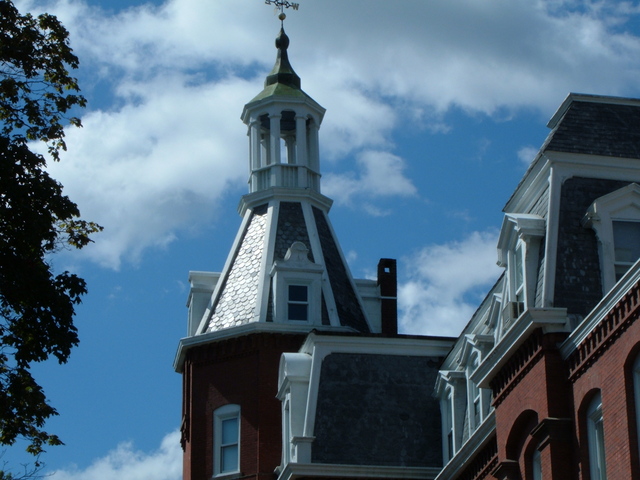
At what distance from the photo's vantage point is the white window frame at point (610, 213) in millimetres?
26828

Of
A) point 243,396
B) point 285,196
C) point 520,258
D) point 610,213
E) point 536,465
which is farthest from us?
point 285,196

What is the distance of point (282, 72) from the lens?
50.0 m

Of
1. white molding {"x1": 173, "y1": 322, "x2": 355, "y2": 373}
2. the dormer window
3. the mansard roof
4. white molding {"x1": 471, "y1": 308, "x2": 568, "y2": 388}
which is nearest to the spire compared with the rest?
the dormer window

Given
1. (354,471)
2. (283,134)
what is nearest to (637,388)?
(354,471)

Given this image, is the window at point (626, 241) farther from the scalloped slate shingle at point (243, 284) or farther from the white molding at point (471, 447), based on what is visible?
the scalloped slate shingle at point (243, 284)

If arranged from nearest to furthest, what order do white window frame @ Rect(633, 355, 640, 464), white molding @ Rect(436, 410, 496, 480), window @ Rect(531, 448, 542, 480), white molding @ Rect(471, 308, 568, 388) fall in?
white window frame @ Rect(633, 355, 640, 464)
white molding @ Rect(471, 308, 568, 388)
window @ Rect(531, 448, 542, 480)
white molding @ Rect(436, 410, 496, 480)

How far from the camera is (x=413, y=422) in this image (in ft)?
120

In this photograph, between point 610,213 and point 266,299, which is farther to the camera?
point 266,299

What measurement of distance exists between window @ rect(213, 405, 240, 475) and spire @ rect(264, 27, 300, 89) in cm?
1247

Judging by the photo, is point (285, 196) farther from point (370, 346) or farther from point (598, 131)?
point (598, 131)

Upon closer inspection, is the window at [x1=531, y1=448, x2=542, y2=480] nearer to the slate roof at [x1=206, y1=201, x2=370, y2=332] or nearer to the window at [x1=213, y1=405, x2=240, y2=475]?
the window at [x1=213, y1=405, x2=240, y2=475]

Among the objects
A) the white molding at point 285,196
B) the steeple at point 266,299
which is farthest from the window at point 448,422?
the white molding at point 285,196

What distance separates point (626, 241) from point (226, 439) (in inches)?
726

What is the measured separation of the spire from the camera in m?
49.8
